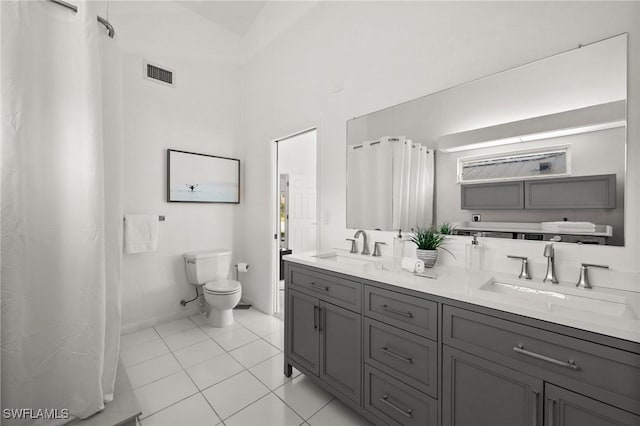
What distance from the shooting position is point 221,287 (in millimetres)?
2707

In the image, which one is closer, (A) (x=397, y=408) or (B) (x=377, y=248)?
(A) (x=397, y=408)

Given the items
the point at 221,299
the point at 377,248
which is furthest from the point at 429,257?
the point at 221,299

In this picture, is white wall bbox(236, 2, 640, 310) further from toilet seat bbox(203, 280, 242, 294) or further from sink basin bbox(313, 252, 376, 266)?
toilet seat bbox(203, 280, 242, 294)

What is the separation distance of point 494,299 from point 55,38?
2393mm

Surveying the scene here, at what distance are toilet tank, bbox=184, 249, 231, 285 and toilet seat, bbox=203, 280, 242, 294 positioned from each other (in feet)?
0.44

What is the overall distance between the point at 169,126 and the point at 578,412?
3604mm

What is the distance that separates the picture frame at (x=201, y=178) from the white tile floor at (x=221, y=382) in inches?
56.6

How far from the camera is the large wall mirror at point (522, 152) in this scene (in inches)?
47.8

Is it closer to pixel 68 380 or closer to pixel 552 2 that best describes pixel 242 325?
pixel 68 380

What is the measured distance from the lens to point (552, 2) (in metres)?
1.35

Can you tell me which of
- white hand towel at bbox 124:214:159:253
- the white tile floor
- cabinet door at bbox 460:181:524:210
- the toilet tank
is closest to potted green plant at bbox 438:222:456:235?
cabinet door at bbox 460:181:524:210

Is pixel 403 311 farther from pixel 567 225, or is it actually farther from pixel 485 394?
pixel 567 225

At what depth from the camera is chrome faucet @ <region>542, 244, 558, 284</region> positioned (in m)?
1.28

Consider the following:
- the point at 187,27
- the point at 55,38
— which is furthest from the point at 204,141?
the point at 55,38
